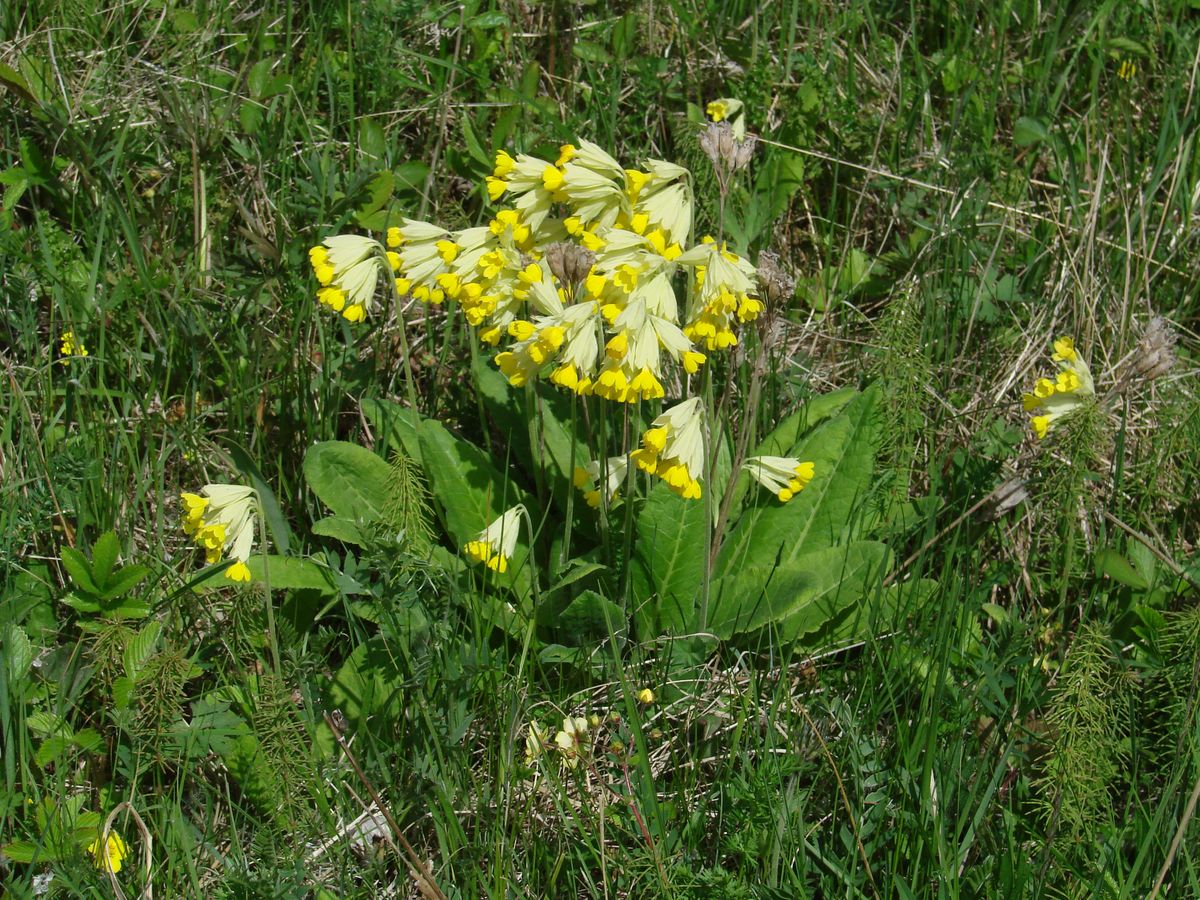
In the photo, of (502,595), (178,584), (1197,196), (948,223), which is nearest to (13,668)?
(178,584)

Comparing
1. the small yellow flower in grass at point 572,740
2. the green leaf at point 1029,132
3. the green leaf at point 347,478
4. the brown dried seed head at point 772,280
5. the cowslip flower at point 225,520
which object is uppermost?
the brown dried seed head at point 772,280

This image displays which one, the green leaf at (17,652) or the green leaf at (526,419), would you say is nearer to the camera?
the green leaf at (17,652)

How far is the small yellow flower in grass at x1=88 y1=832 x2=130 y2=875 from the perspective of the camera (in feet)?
7.70

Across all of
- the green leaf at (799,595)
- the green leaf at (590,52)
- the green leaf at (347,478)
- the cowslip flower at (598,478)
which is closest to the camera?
the green leaf at (799,595)

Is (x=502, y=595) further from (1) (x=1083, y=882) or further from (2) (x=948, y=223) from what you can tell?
(2) (x=948, y=223)

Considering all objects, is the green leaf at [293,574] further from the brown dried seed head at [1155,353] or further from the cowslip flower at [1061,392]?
the brown dried seed head at [1155,353]

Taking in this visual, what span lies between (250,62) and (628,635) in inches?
105

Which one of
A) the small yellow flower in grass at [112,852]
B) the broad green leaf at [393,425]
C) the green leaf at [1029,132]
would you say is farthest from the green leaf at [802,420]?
the small yellow flower in grass at [112,852]

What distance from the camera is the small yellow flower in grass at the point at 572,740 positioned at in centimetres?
258

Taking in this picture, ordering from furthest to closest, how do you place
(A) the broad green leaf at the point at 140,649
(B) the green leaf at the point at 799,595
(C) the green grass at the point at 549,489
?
(B) the green leaf at the point at 799,595
(A) the broad green leaf at the point at 140,649
(C) the green grass at the point at 549,489

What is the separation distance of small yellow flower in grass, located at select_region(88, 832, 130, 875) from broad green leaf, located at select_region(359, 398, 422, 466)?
3.87 ft

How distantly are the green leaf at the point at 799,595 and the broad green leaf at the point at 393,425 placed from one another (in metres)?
0.89

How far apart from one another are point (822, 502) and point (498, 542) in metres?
0.96

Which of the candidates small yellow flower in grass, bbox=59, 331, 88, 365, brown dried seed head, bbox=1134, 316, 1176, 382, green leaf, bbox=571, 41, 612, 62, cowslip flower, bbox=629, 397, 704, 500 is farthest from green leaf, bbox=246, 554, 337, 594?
green leaf, bbox=571, 41, 612, 62
